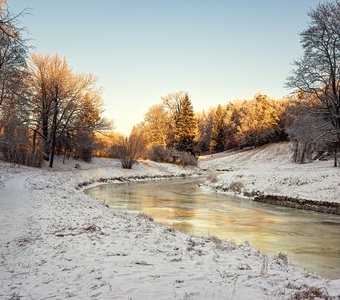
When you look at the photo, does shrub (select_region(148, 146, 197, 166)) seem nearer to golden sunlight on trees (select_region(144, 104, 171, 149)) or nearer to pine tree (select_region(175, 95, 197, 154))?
pine tree (select_region(175, 95, 197, 154))

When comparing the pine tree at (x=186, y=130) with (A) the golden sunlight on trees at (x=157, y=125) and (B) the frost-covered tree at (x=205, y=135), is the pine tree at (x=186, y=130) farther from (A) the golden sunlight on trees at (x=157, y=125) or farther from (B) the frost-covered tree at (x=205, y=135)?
(B) the frost-covered tree at (x=205, y=135)

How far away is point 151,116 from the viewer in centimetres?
6475

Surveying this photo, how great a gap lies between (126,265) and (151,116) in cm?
5862

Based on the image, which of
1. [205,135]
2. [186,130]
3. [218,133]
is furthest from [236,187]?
[205,135]

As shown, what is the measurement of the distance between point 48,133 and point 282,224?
2990 cm

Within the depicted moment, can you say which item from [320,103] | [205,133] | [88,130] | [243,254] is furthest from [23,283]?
[205,133]

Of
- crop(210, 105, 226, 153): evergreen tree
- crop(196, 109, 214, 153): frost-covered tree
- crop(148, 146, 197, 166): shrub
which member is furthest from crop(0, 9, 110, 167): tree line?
crop(196, 109, 214, 153): frost-covered tree

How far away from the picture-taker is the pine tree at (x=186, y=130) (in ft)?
194

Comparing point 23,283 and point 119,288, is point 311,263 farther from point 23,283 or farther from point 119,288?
point 23,283

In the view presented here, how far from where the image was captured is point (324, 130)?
22.1 m

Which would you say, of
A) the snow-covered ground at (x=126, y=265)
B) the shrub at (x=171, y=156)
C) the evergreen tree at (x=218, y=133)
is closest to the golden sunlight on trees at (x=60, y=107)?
the shrub at (x=171, y=156)

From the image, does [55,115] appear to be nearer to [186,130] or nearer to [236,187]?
[236,187]

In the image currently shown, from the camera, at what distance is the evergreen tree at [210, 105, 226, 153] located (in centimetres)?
8272

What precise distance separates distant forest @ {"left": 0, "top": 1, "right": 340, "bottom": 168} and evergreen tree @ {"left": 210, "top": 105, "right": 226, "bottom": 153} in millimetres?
227
